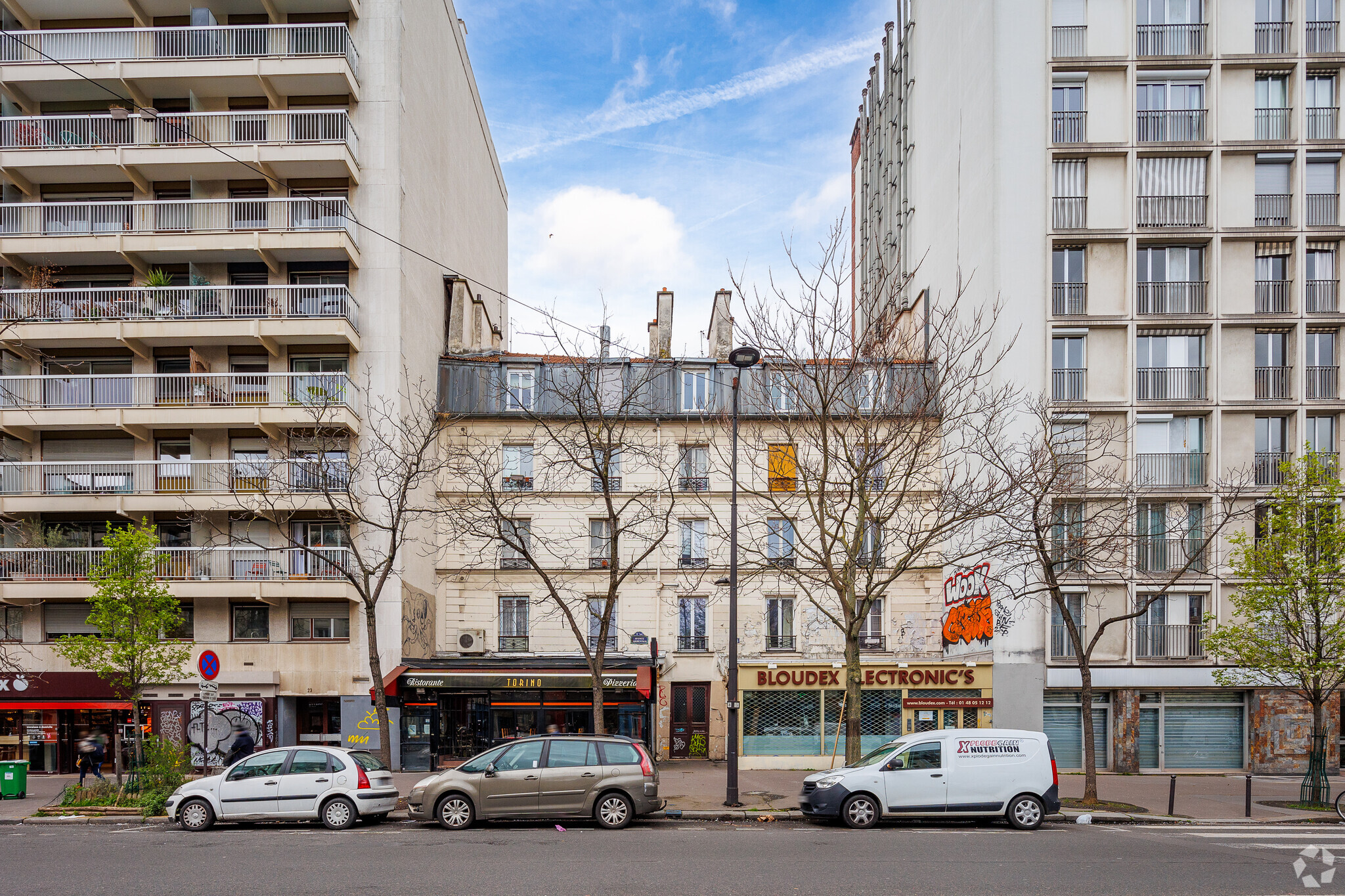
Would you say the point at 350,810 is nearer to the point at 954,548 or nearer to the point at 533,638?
the point at 533,638

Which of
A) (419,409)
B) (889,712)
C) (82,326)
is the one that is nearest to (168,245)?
(82,326)

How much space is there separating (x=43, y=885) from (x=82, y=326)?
692 inches

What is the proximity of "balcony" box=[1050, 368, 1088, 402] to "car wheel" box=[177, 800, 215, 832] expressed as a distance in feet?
75.9

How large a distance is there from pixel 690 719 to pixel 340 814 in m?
12.9

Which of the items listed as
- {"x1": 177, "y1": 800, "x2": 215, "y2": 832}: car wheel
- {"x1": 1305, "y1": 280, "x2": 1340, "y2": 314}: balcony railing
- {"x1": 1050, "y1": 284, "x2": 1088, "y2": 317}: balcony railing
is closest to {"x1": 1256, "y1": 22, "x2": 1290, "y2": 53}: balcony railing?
{"x1": 1305, "y1": 280, "x2": 1340, "y2": 314}: balcony railing

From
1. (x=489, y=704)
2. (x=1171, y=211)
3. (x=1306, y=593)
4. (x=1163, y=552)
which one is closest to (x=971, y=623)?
(x=1163, y=552)

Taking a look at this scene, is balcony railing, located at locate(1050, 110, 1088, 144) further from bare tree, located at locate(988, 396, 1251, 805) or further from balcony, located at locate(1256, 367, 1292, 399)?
balcony, located at locate(1256, 367, 1292, 399)

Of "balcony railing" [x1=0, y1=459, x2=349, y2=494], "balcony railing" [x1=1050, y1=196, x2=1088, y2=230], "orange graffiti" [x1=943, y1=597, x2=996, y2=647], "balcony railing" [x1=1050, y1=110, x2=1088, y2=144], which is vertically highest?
"balcony railing" [x1=1050, y1=110, x2=1088, y2=144]

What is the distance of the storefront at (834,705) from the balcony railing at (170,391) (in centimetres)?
1388

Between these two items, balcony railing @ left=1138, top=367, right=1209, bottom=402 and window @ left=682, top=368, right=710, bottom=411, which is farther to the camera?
window @ left=682, top=368, right=710, bottom=411

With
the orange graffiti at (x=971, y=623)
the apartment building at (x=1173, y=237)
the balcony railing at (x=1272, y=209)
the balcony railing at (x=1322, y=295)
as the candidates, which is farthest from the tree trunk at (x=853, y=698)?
the balcony railing at (x=1272, y=209)

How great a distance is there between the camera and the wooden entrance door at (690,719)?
25.9 metres

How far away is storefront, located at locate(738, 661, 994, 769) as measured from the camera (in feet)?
82.2

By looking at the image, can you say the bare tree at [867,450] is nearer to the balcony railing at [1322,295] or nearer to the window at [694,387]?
the window at [694,387]
